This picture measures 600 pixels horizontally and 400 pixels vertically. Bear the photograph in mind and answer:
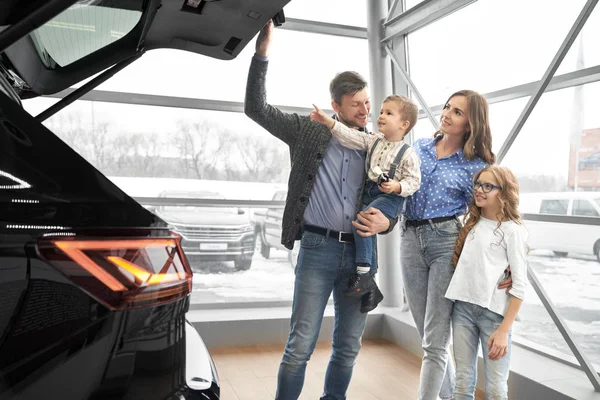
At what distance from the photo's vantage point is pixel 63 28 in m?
1.72

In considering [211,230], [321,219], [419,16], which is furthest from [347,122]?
[211,230]

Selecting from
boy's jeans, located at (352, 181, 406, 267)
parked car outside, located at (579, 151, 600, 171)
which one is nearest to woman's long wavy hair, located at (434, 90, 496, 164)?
boy's jeans, located at (352, 181, 406, 267)

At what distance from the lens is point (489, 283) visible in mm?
2197

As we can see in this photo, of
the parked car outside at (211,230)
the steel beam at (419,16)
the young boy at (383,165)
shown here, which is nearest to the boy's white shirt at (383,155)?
the young boy at (383,165)

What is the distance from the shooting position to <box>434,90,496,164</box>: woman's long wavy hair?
7.77 ft

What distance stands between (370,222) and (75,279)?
1385 millimetres

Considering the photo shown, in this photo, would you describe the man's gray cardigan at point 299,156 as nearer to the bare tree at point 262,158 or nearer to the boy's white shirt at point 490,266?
the boy's white shirt at point 490,266

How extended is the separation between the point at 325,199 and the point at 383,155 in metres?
0.33

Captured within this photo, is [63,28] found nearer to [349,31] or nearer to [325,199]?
[325,199]

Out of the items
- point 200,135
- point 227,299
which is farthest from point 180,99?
point 227,299

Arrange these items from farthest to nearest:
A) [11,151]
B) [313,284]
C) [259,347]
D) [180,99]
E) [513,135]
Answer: [180,99] → [259,347] → [513,135] → [313,284] → [11,151]

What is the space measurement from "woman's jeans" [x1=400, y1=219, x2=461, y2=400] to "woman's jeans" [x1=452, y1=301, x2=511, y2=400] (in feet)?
0.30

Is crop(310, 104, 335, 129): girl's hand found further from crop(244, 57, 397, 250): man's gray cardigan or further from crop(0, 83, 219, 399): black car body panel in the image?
crop(0, 83, 219, 399): black car body panel

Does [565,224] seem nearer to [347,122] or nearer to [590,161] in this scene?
[590,161]
